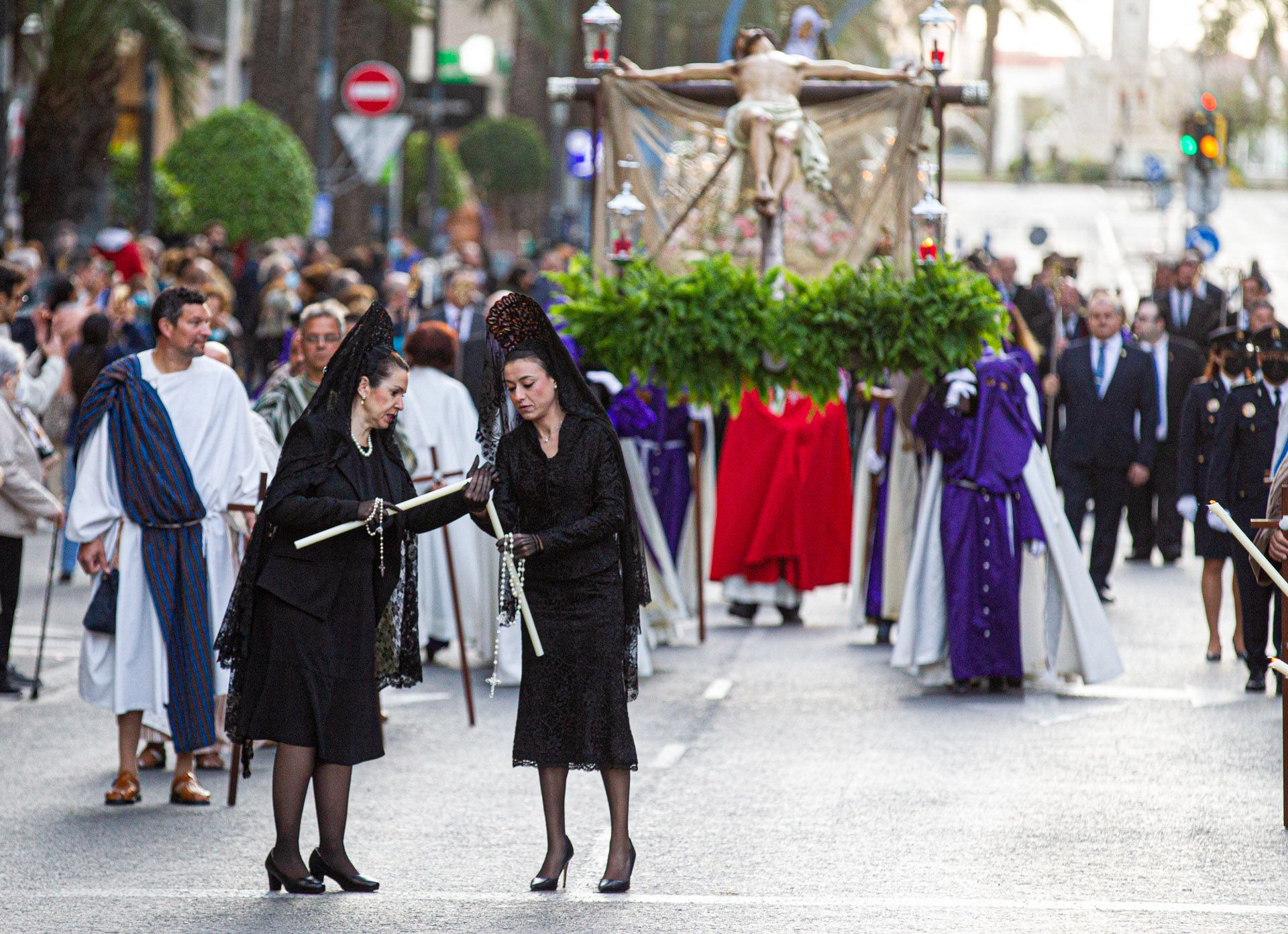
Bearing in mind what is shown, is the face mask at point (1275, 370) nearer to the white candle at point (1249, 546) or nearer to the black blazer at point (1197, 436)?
the black blazer at point (1197, 436)

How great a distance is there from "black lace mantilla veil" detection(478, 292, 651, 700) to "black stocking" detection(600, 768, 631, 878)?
303mm

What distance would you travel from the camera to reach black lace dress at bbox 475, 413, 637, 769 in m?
6.90

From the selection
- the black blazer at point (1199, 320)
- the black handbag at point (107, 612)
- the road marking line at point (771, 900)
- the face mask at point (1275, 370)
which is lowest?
the road marking line at point (771, 900)

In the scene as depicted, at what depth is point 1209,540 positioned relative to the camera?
11.7 m

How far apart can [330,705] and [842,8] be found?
63.8 ft

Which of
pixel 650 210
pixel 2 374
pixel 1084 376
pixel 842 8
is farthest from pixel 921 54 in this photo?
pixel 842 8

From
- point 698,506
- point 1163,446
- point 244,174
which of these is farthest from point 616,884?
point 244,174

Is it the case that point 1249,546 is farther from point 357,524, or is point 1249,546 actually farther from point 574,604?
point 357,524

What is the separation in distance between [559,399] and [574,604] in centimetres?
67

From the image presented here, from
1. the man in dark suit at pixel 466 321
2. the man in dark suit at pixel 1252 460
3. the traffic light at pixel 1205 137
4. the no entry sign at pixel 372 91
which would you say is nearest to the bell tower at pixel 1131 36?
the traffic light at pixel 1205 137

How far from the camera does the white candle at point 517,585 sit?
22.0ft

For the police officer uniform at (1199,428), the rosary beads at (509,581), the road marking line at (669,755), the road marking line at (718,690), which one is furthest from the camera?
the police officer uniform at (1199,428)

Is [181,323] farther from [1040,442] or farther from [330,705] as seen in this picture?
[1040,442]

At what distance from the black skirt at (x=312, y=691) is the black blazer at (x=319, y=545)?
0.19ft
